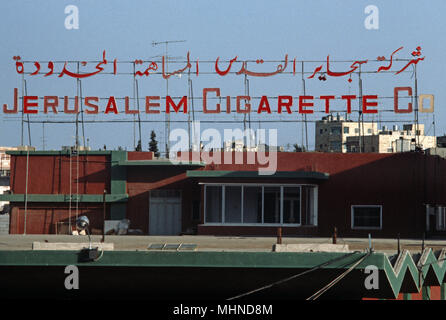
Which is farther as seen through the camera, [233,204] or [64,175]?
[64,175]

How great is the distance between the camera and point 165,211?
46000mm

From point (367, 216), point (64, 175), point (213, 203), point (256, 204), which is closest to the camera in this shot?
point (213, 203)

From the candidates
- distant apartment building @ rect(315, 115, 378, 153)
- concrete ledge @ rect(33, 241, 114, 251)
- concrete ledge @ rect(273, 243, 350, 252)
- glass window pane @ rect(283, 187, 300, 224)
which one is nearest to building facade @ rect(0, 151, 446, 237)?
glass window pane @ rect(283, 187, 300, 224)

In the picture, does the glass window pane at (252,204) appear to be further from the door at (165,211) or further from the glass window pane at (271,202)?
the door at (165,211)

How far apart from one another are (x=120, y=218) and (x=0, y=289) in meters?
19.1

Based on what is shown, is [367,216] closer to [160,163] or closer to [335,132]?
[160,163]

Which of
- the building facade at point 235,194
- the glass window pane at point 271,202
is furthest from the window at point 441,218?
the glass window pane at point 271,202

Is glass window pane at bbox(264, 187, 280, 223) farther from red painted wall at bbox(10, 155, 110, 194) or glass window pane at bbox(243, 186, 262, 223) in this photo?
red painted wall at bbox(10, 155, 110, 194)

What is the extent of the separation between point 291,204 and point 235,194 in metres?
3.34

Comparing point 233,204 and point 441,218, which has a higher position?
point 233,204

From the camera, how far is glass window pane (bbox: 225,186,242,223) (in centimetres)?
4341

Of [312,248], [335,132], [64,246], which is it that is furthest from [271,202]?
[335,132]

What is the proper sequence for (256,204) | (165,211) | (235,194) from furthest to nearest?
(165,211)
(256,204)
(235,194)
